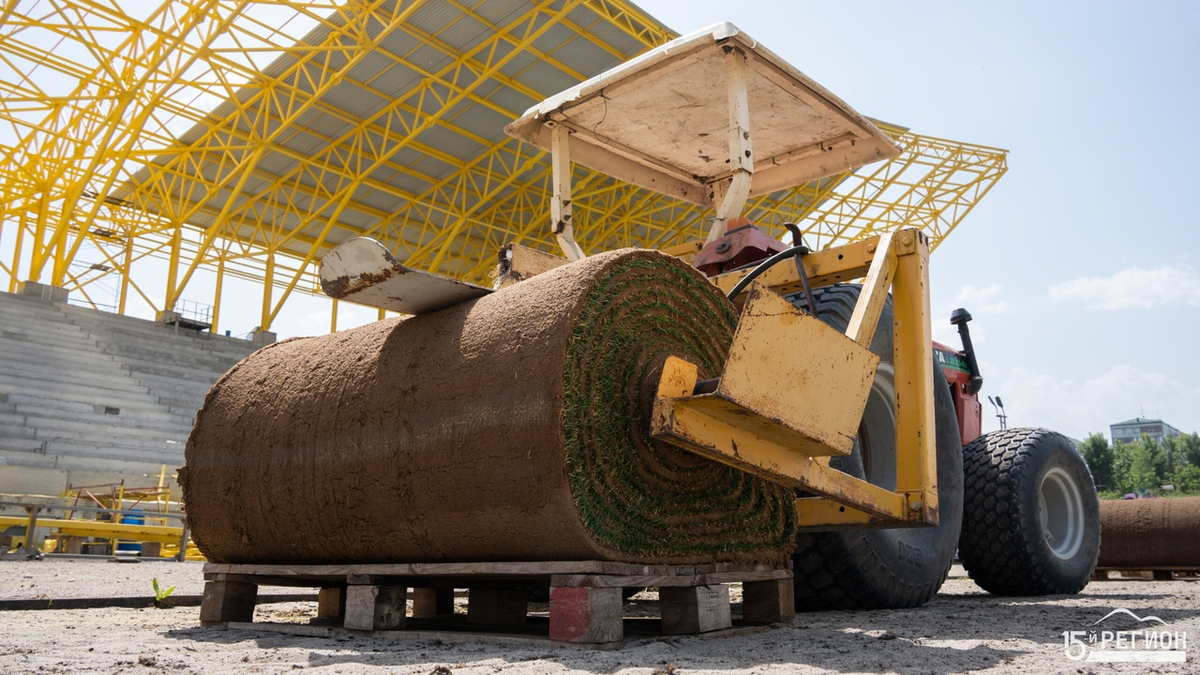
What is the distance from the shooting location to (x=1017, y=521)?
633 cm

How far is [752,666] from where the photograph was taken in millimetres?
2828

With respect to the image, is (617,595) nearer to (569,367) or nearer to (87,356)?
(569,367)

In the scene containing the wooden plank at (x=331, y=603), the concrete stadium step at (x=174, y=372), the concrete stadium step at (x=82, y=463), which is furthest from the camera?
the concrete stadium step at (x=174, y=372)

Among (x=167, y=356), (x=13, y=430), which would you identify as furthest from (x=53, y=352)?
(x=13, y=430)

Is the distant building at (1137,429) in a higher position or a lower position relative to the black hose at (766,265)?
higher

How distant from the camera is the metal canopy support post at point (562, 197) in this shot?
16.4 feet

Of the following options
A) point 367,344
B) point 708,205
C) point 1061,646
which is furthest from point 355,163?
point 1061,646

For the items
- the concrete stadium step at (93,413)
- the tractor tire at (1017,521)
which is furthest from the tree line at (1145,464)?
the tractor tire at (1017,521)

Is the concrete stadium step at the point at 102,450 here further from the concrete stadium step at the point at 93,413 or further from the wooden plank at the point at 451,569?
the wooden plank at the point at 451,569

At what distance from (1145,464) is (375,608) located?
79769mm

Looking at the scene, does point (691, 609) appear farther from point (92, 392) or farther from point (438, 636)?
point (92, 392)

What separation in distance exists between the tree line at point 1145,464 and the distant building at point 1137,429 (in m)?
52.7

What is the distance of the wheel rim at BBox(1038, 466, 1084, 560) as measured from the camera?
7.01 m

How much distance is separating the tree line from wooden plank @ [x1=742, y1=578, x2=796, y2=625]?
64.7 meters
